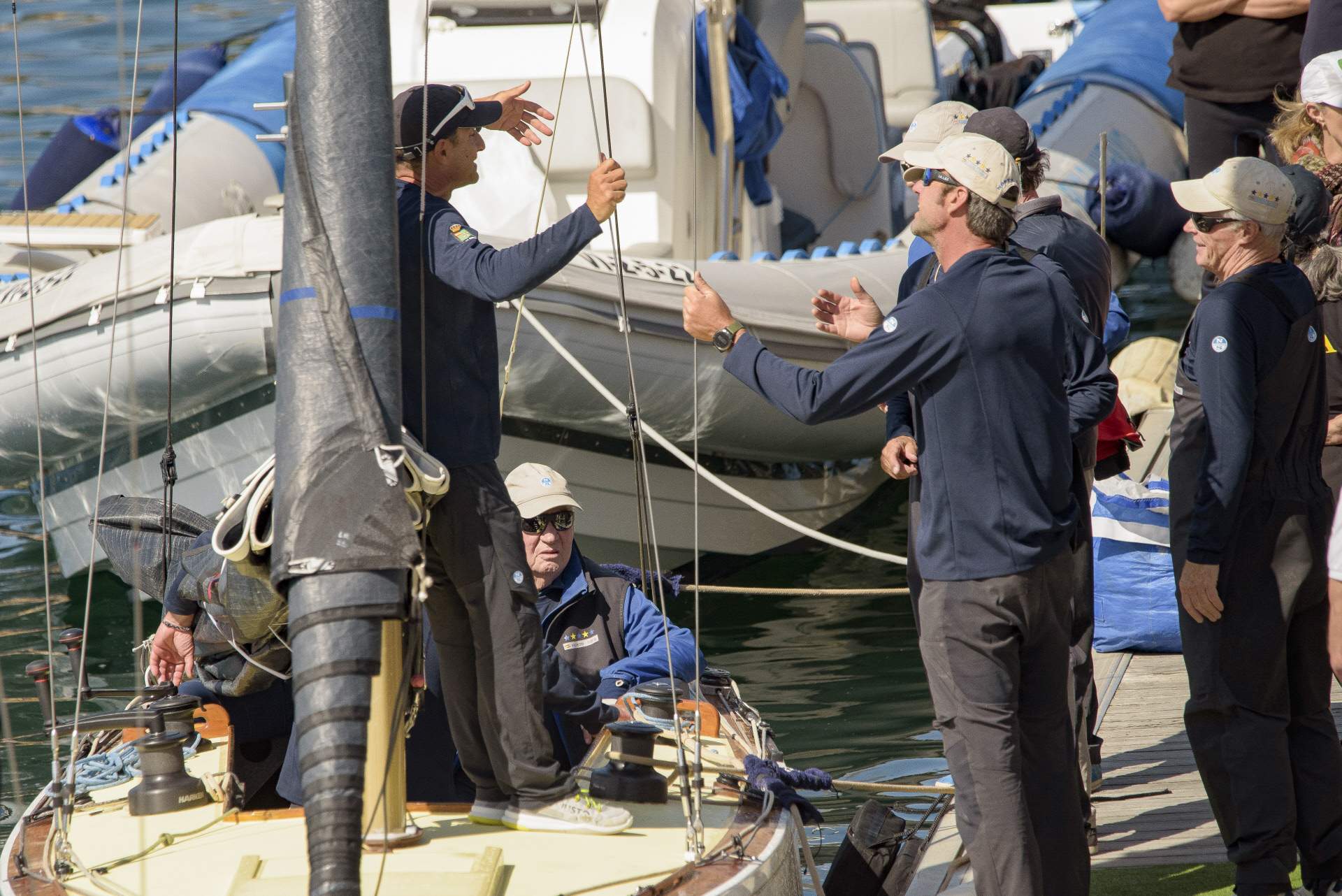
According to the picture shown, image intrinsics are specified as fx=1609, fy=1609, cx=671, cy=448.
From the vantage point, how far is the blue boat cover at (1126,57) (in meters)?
10.5

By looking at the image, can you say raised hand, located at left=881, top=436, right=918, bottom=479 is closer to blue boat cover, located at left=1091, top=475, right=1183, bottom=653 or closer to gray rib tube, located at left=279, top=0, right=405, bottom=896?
gray rib tube, located at left=279, top=0, right=405, bottom=896

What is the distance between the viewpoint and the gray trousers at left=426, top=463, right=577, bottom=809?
2.90 m

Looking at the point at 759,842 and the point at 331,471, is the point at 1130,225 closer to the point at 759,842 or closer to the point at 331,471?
the point at 759,842

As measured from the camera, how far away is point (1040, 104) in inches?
419

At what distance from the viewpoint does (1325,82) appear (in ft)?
11.8

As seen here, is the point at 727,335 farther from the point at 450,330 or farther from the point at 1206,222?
the point at 1206,222

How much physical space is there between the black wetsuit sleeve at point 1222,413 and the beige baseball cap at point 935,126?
0.64 metres

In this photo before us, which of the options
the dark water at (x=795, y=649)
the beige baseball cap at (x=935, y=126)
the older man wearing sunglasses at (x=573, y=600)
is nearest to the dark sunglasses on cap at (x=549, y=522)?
the older man wearing sunglasses at (x=573, y=600)

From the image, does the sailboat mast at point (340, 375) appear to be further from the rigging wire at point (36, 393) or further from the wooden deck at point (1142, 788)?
the wooden deck at point (1142, 788)

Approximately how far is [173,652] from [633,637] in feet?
3.71

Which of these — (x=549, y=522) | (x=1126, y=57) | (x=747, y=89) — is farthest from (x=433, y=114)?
(x=1126, y=57)

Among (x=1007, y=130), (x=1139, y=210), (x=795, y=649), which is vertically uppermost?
(x=1007, y=130)

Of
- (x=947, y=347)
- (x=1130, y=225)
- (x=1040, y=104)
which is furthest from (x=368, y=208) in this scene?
(x=1040, y=104)

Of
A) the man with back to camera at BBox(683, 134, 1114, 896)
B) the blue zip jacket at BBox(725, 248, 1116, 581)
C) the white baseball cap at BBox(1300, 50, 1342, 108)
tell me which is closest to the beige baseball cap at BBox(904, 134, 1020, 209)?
the man with back to camera at BBox(683, 134, 1114, 896)
